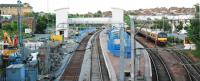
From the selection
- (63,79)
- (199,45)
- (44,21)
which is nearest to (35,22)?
(44,21)

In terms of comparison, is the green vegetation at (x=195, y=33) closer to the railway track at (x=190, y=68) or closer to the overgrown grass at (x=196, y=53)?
the overgrown grass at (x=196, y=53)

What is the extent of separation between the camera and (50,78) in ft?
73.3

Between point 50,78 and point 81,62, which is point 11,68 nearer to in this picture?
point 50,78

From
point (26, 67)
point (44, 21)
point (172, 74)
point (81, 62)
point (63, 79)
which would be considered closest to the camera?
point (26, 67)

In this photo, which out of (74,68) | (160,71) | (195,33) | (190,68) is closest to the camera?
(160,71)

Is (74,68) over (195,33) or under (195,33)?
under

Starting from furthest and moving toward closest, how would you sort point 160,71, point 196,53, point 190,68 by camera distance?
point 196,53 → point 190,68 → point 160,71

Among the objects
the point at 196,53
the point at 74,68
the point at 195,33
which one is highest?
the point at 195,33

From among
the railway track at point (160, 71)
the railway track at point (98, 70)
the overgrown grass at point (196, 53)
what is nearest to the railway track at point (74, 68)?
the railway track at point (98, 70)

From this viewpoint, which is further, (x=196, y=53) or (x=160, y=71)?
(x=196, y=53)

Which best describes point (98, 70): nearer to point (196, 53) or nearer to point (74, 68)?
point (74, 68)

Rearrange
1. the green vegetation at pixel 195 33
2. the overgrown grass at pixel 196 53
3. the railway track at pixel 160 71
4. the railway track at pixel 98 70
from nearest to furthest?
1. the railway track at pixel 160 71
2. the railway track at pixel 98 70
3. the green vegetation at pixel 195 33
4. the overgrown grass at pixel 196 53

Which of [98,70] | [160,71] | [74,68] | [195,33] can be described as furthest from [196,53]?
[74,68]

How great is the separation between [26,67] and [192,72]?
1046cm
